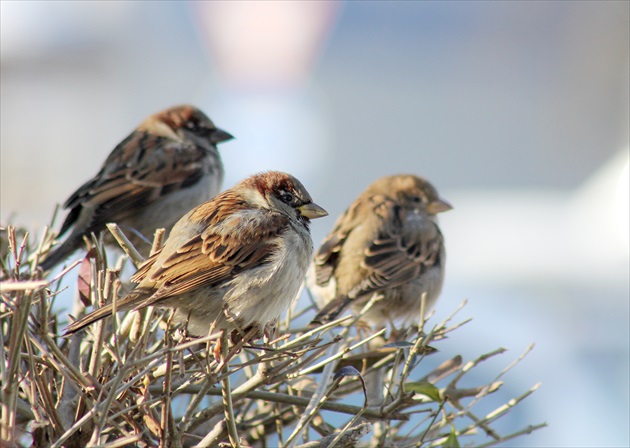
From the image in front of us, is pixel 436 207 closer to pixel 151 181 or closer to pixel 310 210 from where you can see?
pixel 151 181

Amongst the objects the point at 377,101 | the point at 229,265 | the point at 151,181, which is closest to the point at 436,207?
the point at 151,181

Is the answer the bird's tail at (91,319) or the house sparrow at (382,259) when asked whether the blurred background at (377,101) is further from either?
the bird's tail at (91,319)

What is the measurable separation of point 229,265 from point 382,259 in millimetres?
1141

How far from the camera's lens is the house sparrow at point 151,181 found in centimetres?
261

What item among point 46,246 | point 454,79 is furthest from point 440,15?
point 46,246

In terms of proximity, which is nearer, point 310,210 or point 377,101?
point 310,210

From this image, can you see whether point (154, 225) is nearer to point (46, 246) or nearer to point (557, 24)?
point (46, 246)

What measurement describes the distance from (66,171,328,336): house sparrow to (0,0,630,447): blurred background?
4.06 meters

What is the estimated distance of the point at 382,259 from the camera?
2.62 metres

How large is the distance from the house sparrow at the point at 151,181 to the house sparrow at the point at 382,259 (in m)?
0.42

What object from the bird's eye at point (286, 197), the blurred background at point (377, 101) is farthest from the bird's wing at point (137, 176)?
the blurred background at point (377, 101)

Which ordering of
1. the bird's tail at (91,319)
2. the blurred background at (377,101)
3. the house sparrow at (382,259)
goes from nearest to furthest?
the bird's tail at (91,319) < the house sparrow at (382,259) < the blurred background at (377,101)

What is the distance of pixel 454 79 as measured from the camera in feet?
22.4

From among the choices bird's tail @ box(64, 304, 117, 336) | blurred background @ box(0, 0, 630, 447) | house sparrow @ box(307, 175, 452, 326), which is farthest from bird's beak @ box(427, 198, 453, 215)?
blurred background @ box(0, 0, 630, 447)
